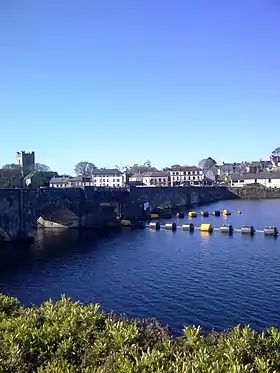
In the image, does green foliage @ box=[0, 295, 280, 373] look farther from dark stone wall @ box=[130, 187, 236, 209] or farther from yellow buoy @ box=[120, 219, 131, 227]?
dark stone wall @ box=[130, 187, 236, 209]

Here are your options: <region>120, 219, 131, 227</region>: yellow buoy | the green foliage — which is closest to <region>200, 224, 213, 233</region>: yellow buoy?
<region>120, 219, 131, 227</region>: yellow buoy

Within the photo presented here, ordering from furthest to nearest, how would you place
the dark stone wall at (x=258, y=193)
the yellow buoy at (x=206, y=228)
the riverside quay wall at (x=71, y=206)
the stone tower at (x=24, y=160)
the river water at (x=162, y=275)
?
1. the dark stone wall at (x=258, y=193)
2. the stone tower at (x=24, y=160)
3. the yellow buoy at (x=206, y=228)
4. the riverside quay wall at (x=71, y=206)
5. the river water at (x=162, y=275)

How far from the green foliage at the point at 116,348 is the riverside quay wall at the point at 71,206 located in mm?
66302

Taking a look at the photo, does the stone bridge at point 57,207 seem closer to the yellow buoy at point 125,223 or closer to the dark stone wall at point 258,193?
the yellow buoy at point 125,223

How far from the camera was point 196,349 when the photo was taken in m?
13.7

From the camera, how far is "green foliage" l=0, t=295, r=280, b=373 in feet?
39.0

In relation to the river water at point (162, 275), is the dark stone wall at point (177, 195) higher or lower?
higher

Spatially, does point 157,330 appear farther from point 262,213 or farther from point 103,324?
point 262,213

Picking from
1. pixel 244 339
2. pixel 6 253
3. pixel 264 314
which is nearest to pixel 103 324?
pixel 244 339

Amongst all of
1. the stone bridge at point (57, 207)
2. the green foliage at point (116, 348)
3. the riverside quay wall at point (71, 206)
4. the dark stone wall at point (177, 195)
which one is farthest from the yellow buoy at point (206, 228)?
the green foliage at point (116, 348)

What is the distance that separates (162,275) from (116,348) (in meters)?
39.4

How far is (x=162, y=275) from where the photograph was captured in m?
52.6

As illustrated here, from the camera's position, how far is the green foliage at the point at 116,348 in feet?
39.0

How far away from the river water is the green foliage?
767 inches
